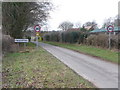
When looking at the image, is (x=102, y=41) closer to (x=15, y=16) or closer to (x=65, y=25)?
(x=15, y=16)

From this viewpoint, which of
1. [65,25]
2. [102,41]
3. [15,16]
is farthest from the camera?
[65,25]

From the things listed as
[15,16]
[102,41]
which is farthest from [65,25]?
[102,41]

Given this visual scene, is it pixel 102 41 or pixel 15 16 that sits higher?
pixel 15 16

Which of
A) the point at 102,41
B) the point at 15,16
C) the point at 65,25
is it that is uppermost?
the point at 65,25

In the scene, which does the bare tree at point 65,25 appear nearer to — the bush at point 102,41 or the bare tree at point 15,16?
the bare tree at point 15,16

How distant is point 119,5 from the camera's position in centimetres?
1434

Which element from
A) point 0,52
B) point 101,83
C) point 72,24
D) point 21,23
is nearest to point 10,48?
point 0,52

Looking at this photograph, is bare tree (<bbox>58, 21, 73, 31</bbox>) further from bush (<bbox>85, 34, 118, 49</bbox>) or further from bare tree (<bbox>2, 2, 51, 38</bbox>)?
bush (<bbox>85, 34, 118, 49</bbox>)

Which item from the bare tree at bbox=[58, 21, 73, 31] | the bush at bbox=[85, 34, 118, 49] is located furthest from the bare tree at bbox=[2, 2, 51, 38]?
the bare tree at bbox=[58, 21, 73, 31]

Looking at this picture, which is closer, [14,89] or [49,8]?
[14,89]

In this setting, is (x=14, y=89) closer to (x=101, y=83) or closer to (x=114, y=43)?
(x=101, y=83)

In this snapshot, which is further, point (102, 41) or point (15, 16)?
point (15, 16)

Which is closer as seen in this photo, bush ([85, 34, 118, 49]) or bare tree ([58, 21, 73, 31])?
bush ([85, 34, 118, 49])

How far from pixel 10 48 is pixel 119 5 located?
1185 cm
